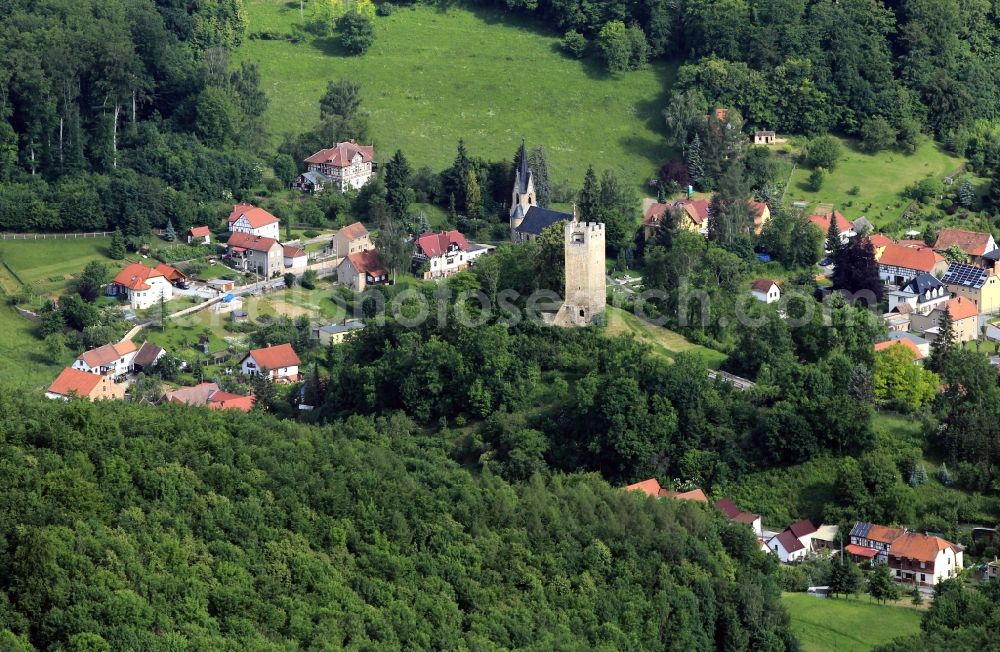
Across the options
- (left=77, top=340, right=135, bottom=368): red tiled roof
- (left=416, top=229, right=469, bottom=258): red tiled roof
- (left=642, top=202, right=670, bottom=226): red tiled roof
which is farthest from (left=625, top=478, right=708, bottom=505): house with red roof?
(left=642, top=202, right=670, bottom=226): red tiled roof

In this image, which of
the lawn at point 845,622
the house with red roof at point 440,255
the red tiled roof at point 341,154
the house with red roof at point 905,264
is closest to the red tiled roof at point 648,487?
the lawn at point 845,622

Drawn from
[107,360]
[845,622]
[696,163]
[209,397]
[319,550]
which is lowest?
[209,397]

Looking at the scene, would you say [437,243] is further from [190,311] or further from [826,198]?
[826,198]

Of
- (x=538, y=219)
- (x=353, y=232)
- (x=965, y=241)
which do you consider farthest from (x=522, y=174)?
(x=965, y=241)

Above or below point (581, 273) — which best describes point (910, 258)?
below

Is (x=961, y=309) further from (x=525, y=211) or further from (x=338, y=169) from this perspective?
(x=338, y=169)

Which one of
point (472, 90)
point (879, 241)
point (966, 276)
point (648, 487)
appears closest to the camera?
point (648, 487)

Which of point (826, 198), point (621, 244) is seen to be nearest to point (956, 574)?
point (621, 244)
